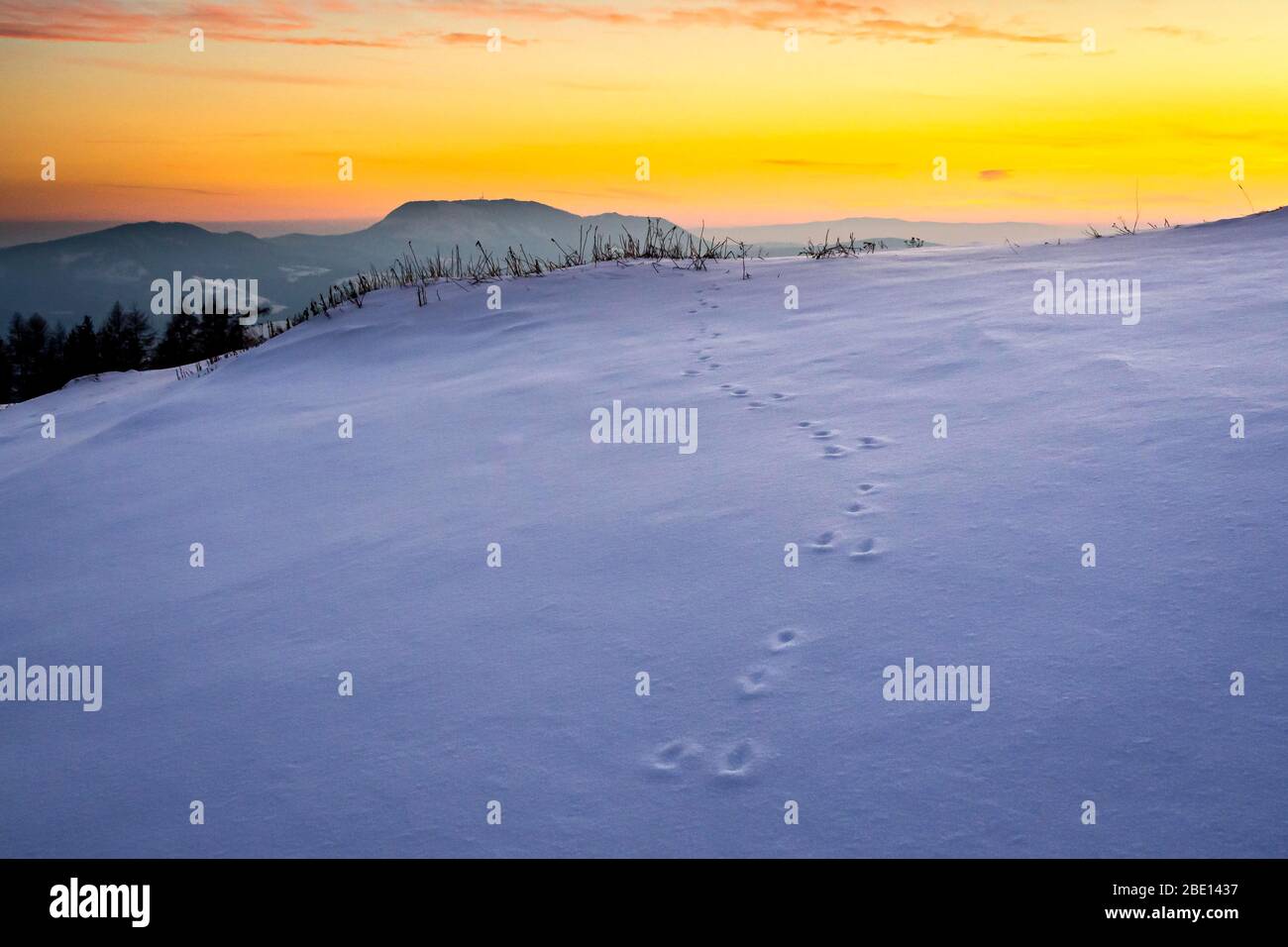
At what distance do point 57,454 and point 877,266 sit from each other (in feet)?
23.6

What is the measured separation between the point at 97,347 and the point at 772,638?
47.5m

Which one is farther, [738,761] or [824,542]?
[824,542]

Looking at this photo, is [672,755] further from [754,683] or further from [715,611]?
[715,611]

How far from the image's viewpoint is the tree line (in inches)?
1340

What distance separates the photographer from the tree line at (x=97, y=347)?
34031 mm

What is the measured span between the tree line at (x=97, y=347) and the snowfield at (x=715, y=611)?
29.8 meters

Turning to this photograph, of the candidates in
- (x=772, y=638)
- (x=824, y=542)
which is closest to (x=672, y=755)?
(x=772, y=638)

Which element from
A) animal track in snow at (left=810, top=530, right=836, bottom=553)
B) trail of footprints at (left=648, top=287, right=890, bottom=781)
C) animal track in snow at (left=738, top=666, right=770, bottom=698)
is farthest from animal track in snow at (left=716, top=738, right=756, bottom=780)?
animal track in snow at (left=810, top=530, right=836, bottom=553)

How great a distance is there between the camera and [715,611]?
289 centimetres

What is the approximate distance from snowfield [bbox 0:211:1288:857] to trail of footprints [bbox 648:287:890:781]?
0.01m
